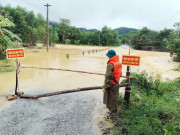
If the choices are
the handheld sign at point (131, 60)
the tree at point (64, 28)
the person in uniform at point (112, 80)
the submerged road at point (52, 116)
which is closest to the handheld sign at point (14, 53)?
the submerged road at point (52, 116)

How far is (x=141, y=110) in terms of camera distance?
4215 mm

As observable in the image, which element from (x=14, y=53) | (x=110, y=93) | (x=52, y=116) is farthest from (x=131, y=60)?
(x=14, y=53)

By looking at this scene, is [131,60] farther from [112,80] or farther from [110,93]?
[110,93]

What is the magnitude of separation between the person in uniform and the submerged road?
70 cm

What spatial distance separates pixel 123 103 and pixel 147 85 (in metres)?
2.33

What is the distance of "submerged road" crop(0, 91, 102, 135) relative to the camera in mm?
3639

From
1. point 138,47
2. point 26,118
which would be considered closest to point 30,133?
point 26,118

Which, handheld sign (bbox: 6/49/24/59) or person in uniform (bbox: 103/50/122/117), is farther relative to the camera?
handheld sign (bbox: 6/49/24/59)

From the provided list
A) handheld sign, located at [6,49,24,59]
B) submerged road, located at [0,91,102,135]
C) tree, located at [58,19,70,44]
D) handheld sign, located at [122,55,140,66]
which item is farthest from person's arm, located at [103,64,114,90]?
tree, located at [58,19,70,44]

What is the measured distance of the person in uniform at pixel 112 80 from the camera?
373 centimetres

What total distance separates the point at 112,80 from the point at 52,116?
6.83ft

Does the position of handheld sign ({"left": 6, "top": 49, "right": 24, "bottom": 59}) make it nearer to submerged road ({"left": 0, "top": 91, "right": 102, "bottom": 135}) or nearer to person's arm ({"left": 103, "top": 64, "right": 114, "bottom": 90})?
submerged road ({"left": 0, "top": 91, "right": 102, "bottom": 135})

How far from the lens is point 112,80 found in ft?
12.5

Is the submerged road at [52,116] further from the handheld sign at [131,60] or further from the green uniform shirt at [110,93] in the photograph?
the handheld sign at [131,60]
